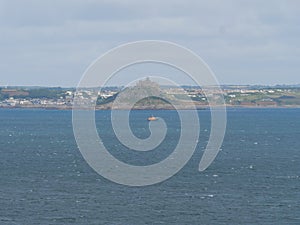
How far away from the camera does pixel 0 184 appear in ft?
210

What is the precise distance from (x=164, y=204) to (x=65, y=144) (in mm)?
58633

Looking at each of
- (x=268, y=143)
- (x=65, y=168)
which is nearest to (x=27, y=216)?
(x=65, y=168)

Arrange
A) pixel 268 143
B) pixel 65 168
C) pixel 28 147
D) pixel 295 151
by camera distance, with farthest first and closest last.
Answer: pixel 268 143 → pixel 28 147 → pixel 295 151 → pixel 65 168

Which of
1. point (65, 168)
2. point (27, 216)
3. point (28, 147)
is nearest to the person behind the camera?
point (27, 216)

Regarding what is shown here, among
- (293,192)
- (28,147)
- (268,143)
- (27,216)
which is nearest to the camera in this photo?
(27,216)

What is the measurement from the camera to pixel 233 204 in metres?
54.0

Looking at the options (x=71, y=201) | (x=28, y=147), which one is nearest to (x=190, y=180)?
(x=71, y=201)

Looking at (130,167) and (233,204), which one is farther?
(130,167)

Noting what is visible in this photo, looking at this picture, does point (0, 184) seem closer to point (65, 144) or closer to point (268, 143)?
point (65, 144)

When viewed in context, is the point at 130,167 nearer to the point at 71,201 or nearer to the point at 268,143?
the point at 71,201

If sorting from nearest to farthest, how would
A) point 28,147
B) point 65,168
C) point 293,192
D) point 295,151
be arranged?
point 293,192, point 65,168, point 295,151, point 28,147

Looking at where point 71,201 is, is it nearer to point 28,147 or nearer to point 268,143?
point 28,147

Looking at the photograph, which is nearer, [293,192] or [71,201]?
[71,201]

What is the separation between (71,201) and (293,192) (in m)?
18.6
